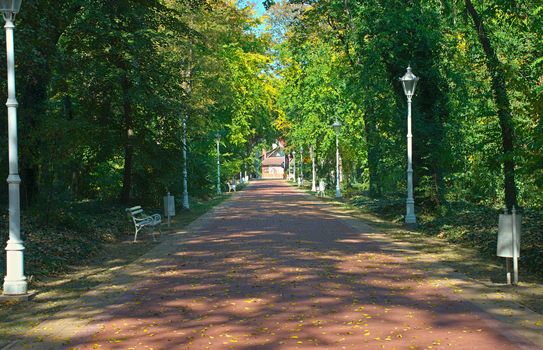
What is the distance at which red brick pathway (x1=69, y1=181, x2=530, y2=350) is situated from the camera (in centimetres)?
672

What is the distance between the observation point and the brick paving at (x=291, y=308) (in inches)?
265

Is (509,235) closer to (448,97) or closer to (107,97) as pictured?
(448,97)

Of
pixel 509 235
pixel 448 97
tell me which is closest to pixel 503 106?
pixel 509 235

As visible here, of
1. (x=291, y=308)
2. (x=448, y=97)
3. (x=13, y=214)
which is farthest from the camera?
(x=448, y=97)

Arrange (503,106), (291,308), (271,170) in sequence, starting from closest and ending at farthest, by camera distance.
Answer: (291,308), (503,106), (271,170)

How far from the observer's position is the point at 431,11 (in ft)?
71.1

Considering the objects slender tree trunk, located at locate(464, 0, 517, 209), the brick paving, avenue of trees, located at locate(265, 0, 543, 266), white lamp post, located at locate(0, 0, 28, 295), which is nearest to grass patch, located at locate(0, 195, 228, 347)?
white lamp post, located at locate(0, 0, 28, 295)

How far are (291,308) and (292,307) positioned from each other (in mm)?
57

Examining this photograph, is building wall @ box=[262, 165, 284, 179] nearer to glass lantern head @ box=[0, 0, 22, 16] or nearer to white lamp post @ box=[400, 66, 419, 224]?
white lamp post @ box=[400, 66, 419, 224]

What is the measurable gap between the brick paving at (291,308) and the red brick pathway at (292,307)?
1 cm

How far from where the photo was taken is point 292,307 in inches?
328

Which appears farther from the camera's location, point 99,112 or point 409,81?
point 99,112

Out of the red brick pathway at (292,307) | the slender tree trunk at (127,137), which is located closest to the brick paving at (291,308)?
the red brick pathway at (292,307)

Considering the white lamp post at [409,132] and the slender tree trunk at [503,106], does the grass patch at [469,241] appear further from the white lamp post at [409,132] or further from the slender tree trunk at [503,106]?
the slender tree trunk at [503,106]
